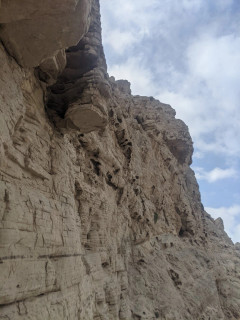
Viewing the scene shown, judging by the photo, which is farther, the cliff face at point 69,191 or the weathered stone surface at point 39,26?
the cliff face at point 69,191

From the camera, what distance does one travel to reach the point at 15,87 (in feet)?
19.4

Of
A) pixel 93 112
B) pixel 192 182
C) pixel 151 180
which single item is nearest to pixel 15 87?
pixel 93 112

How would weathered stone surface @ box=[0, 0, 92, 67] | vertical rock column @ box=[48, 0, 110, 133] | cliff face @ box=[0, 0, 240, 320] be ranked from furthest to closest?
vertical rock column @ box=[48, 0, 110, 133]
cliff face @ box=[0, 0, 240, 320]
weathered stone surface @ box=[0, 0, 92, 67]

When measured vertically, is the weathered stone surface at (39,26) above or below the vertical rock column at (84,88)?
below

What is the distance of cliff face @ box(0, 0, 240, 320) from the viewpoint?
538cm

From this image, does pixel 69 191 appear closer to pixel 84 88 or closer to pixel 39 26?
pixel 84 88

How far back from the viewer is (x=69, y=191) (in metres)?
8.48

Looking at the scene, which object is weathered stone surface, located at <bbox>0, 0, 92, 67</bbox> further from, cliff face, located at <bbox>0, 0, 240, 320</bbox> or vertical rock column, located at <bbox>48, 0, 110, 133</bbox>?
vertical rock column, located at <bbox>48, 0, 110, 133</bbox>

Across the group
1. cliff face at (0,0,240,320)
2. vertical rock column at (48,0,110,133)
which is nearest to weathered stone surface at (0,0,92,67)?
cliff face at (0,0,240,320)

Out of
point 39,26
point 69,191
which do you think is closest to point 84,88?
point 39,26

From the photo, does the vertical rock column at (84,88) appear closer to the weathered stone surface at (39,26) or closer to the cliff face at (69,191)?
the cliff face at (69,191)

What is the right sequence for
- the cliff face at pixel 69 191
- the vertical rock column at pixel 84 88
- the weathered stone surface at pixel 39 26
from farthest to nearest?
the vertical rock column at pixel 84 88 < the cliff face at pixel 69 191 < the weathered stone surface at pixel 39 26

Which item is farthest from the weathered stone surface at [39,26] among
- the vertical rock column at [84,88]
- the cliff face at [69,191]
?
the vertical rock column at [84,88]

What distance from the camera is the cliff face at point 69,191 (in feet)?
17.6
